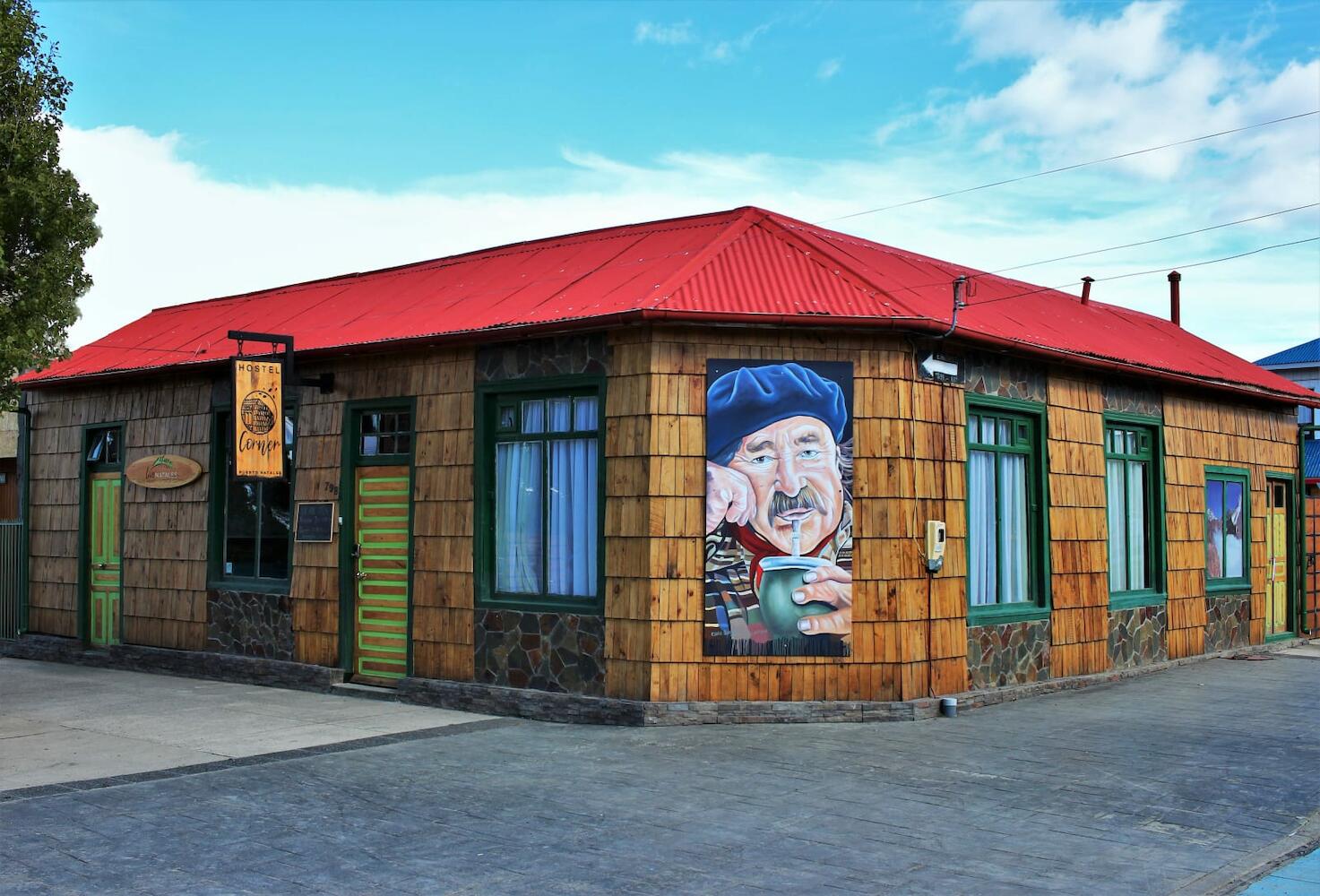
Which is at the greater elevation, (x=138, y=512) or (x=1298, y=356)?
(x=1298, y=356)

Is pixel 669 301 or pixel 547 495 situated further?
pixel 547 495

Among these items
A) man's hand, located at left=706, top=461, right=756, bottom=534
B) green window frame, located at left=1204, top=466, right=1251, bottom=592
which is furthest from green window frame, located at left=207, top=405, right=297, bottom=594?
green window frame, located at left=1204, top=466, right=1251, bottom=592

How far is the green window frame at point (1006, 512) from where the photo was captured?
11883mm

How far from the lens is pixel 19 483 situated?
16562mm

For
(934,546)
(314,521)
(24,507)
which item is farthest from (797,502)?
(24,507)

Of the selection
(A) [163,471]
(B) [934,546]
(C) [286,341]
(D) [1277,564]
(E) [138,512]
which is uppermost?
(C) [286,341]

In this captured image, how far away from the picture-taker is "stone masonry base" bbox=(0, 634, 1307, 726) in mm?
10344

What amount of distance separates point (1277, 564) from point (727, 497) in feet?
34.2

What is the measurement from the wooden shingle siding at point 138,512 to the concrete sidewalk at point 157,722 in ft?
3.37

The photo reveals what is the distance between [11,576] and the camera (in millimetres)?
16594

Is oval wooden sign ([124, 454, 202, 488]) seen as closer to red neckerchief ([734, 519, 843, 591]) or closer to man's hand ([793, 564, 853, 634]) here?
red neckerchief ([734, 519, 843, 591])

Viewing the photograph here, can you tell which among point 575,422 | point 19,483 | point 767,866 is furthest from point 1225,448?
point 19,483

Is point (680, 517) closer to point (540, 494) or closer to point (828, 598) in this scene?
point (828, 598)

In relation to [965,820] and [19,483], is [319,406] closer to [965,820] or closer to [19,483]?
[19,483]
